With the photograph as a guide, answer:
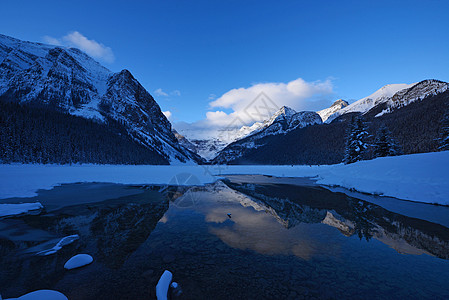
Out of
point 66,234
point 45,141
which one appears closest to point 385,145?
point 66,234

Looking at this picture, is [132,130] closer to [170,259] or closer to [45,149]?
[45,149]

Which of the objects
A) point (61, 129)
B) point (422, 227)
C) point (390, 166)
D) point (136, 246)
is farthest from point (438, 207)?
point (61, 129)

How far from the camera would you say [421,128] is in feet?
265

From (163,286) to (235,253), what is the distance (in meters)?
3.28

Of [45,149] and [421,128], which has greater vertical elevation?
[421,128]

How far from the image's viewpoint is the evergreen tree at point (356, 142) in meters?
40.4

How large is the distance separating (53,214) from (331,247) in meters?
16.8

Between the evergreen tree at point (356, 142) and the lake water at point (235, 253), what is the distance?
99.9ft

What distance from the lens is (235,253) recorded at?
24.6ft

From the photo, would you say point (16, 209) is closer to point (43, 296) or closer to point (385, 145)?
point (43, 296)

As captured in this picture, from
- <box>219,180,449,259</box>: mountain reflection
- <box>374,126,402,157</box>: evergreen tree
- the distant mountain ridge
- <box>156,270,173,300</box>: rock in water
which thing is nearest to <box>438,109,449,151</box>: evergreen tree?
<box>374,126,402,157</box>: evergreen tree

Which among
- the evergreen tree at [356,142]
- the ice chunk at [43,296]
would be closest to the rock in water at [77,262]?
the ice chunk at [43,296]

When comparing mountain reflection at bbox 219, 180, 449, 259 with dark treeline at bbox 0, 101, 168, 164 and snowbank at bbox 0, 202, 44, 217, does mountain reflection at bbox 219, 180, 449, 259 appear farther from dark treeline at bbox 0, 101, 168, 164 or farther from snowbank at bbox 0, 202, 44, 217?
dark treeline at bbox 0, 101, 168, 164

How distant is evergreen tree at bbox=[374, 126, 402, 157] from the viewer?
120ft
